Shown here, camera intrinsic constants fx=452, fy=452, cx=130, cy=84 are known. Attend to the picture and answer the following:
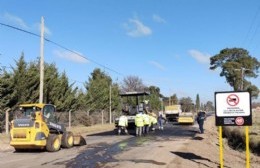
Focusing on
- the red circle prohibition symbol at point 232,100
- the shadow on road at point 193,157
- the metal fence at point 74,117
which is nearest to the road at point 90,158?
the shadow on road at point 193,157

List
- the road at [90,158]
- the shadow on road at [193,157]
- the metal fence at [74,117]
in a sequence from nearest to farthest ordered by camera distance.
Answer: the road at [90,158] < the shadow on road at [193,157] < the metal fence at [74,117]

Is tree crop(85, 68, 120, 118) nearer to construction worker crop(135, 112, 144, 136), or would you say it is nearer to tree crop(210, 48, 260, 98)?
construction worker crop(135, 112, 144, 136)

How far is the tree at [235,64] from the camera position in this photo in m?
111

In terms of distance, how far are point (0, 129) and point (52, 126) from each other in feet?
42.7

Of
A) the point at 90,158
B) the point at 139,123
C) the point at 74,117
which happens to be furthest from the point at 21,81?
the point at 90,158

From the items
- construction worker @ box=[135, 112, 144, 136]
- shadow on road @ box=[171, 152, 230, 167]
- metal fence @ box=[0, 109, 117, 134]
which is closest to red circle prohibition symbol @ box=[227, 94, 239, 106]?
shadow on road @ box=[171, 152, 230, 167]

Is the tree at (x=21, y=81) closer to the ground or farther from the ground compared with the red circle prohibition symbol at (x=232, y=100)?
farther from the ground

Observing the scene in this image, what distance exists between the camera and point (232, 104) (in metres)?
12.3

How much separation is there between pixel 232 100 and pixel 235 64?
10199 cm

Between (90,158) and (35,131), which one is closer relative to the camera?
(90,158)

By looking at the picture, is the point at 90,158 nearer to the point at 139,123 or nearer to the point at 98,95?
the point at 139,123

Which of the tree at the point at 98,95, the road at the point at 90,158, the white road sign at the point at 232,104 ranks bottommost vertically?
the road at the point at 90,158

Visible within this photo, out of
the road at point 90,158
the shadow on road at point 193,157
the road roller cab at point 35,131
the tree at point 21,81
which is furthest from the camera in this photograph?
the tree at point 21,81

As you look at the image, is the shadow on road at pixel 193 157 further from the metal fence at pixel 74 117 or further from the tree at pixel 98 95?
the tree at pixel 98 95
